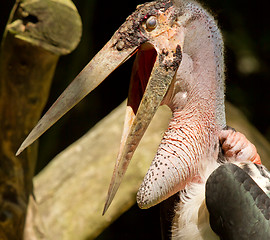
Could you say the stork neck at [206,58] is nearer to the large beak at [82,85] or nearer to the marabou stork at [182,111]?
the marabou stork at [182,111]

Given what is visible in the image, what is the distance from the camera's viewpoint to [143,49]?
164cm

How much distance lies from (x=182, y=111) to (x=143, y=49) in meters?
0.22

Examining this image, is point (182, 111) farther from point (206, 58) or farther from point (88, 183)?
point (88, 183)

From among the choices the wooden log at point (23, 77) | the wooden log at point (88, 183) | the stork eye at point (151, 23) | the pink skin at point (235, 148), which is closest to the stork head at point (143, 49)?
the stork eye at point (151, 23)

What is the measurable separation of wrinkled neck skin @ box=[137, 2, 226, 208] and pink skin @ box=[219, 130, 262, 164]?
0.09 feet

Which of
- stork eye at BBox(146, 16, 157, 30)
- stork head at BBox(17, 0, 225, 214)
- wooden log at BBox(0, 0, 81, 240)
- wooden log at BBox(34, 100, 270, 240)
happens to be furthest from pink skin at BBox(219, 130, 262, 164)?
wooden log at BBox(34, 100, 270, 240)

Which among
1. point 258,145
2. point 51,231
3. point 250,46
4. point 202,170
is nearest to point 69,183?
point 51,231

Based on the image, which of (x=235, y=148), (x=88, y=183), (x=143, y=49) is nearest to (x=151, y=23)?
(x=143, y=49)

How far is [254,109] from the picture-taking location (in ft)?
12.5

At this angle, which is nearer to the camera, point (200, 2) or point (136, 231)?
point (200, 2)

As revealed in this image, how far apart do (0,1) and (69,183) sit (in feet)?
5.66

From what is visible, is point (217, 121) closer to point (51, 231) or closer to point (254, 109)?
point (51, 231)

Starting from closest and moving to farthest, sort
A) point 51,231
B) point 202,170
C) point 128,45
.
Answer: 1. point 128,45
2. point 202,170
3. point 51,231

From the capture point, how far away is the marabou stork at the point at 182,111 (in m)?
1.50
